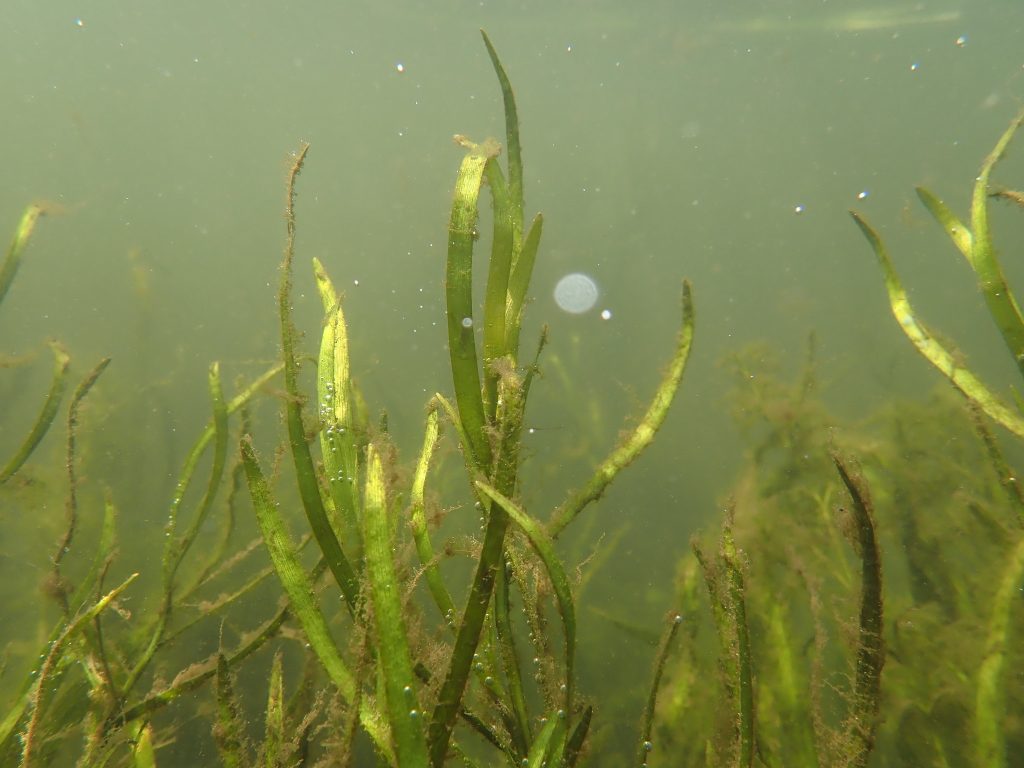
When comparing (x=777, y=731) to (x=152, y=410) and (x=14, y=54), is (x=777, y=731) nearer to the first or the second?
(x=152, y=410)

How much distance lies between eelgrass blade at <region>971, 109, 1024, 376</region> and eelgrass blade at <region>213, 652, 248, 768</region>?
272 cm

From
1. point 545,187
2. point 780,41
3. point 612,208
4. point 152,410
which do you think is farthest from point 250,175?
point 152,410

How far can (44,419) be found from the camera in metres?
2.86

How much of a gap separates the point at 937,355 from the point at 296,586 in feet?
7.97

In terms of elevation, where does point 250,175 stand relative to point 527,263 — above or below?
above

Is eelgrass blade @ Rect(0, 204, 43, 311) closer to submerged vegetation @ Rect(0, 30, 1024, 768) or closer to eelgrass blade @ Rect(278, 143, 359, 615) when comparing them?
submerged vegetation @ Rect(0, 30, 1024, 768)

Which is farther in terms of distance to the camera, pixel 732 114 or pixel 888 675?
pixel 732 114

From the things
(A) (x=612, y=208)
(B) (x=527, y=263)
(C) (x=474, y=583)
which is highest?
(A) (x=612, y=208)

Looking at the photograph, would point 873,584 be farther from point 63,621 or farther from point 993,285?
point 63,621

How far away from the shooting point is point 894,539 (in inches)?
184

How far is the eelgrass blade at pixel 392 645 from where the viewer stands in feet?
3.61

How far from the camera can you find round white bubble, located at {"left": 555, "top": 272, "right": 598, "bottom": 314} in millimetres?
20500

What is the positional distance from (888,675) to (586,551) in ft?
11.0

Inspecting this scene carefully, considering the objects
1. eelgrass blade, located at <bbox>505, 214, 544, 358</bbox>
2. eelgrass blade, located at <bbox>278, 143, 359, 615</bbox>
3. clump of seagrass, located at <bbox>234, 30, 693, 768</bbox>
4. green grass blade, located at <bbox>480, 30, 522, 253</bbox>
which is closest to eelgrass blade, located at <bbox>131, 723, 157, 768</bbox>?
clump of seagrass, located at <bbox>234, 30, 693, 768</bbox>
